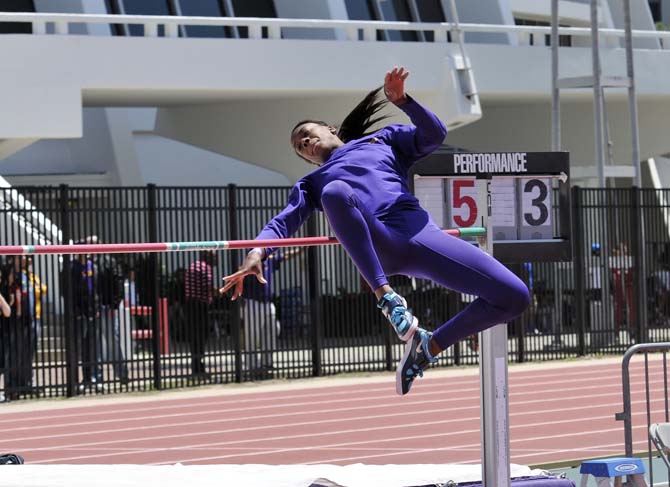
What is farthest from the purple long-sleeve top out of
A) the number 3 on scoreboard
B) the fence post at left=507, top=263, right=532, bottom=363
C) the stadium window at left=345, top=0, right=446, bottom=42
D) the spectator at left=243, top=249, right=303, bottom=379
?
the stadium window at left=345, top=0, right=446, bottom=42

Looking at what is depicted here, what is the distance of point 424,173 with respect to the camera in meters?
7.95

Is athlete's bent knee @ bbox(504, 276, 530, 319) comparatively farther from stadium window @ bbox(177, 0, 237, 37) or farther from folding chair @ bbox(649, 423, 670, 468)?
stadium window @ bbox(177, 0, 237, 37)

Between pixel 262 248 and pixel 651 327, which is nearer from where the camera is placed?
pixel 262 248

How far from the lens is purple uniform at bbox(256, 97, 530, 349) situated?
6090mm

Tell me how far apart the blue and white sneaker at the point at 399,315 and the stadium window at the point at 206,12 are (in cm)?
2218

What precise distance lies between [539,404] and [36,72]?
9.83 metres

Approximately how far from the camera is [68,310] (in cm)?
1680

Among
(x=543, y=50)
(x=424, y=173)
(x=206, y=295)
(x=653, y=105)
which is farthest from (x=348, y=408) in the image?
(x=653, y=105)

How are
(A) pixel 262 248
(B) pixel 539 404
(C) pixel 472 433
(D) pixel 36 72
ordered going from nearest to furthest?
(A) pixel 262 248
(C) pixel 472 433
(B) pixel 539 404
(D) pixel 36 72

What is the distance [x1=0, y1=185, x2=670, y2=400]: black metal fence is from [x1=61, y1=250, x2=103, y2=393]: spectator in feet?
0.04

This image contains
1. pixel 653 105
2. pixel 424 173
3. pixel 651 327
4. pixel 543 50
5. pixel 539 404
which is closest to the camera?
pixel 424 173

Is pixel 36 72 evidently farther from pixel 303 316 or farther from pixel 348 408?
pixel 348 408

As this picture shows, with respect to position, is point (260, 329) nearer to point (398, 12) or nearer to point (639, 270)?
point (639, 270)

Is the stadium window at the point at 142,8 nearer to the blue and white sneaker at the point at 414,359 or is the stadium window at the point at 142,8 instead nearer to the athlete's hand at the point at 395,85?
the athlete's hand at the point at 395,85
